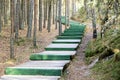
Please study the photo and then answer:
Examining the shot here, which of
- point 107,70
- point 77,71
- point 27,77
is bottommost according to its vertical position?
point 77,71

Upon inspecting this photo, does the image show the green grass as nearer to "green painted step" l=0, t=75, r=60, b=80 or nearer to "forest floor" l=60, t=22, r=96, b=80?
"forest floor" l=60, t=22, r=96, b=80

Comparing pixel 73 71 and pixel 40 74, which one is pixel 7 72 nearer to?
pixel 40 74

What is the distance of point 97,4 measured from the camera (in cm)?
937

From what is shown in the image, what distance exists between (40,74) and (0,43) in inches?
386

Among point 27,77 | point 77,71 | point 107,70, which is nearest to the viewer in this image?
point 27,77

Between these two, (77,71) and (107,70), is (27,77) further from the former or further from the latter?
(107,70)

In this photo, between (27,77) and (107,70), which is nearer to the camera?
(27,77)

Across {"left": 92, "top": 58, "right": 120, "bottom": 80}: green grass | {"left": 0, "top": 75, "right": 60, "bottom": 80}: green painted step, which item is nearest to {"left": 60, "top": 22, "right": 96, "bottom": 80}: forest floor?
{"left": 92, "top": 58, "right": 120, "bottom": 80}: green grass

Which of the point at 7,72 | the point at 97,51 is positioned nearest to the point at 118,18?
the point at 7,72

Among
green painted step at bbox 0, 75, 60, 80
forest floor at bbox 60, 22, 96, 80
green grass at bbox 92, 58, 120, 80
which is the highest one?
green grass at bbox 92, 58, 120, 80

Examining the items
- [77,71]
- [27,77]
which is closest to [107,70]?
[77,71]

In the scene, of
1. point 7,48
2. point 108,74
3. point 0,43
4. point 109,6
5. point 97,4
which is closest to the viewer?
point 109,6

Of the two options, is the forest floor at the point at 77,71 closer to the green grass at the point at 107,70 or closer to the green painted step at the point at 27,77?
the green grass at the point at 107,70

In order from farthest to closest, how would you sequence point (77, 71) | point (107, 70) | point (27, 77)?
point (77, 71) → point (107, 70) → point (27, 77)
